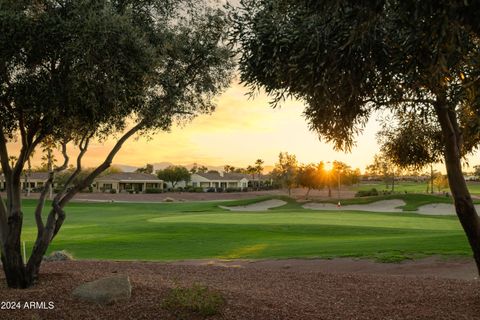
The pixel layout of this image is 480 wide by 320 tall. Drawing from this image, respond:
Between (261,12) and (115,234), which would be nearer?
(261,12)

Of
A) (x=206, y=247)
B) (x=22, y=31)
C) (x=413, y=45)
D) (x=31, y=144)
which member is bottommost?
(x=206, y=247)

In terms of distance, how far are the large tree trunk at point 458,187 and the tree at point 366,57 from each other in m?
0.02

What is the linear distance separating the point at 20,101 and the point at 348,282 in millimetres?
9501

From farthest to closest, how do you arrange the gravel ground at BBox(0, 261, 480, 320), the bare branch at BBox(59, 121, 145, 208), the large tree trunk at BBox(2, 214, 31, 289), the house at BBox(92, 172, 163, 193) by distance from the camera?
1. the house at BBox(92, 172, 163, 193)
2. the bare branch at BBox(59, 121, 145, 208)
3. the large tree trunk at BBox(2, 214, 31, 289)
4. the gravel ground at BBox(0, 261, 480, 320)

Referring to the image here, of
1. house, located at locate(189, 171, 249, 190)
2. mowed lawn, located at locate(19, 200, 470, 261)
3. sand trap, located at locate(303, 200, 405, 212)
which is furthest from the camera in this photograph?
house, located at locate(189, 171, 249, 190)

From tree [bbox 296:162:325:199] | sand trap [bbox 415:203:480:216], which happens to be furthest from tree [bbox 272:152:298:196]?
sand trap [bbox 415:203:480:216]

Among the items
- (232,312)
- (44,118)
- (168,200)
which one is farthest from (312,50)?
(168,200)

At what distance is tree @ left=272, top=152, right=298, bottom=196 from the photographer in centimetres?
9744

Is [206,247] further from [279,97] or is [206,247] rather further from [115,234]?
[279,97]

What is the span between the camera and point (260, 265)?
18828mm

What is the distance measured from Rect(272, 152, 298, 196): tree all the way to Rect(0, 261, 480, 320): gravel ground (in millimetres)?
79152

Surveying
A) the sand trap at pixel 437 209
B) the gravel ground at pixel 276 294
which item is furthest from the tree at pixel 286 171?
the gravel ground at pixel 276 294

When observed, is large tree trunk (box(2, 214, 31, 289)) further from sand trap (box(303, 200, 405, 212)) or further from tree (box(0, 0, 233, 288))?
sand trap (box(303, 200, 405, 212))

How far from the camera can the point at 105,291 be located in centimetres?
1109
